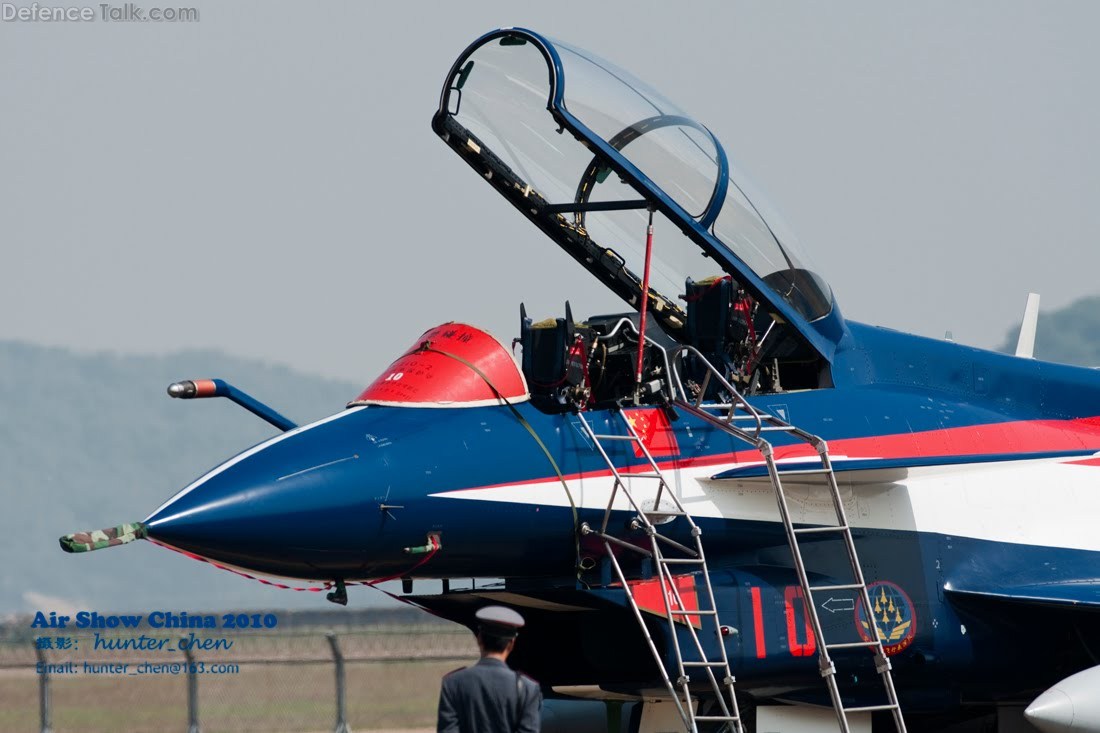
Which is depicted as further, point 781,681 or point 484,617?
point 781,681

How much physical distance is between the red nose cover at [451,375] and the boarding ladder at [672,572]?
509 millimetres

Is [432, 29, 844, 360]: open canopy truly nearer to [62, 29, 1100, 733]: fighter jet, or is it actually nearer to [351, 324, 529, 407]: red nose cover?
[62, 29, 1100, 733]: fighter jet

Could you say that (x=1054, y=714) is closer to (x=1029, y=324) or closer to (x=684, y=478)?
(x=684, y=478)

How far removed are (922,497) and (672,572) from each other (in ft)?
5.67

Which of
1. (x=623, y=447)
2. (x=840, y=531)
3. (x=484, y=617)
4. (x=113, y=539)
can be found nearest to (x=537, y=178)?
(x=623, y=447)

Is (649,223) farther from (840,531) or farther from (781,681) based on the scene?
(781,681)

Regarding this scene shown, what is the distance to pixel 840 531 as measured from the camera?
891cm

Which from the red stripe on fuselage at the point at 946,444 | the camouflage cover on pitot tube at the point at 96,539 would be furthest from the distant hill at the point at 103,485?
the camouflage cover on pitot tube at the point at 96,539

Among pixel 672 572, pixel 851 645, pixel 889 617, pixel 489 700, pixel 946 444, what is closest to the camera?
pixel 489 700

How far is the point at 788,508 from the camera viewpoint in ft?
30.0

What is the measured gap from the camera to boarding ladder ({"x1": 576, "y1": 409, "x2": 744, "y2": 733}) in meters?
8.27

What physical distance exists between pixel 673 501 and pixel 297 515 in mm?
2147

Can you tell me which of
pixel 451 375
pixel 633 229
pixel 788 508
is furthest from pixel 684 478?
pixel 633 229

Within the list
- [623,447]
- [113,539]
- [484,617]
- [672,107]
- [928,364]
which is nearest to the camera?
[484,617]
